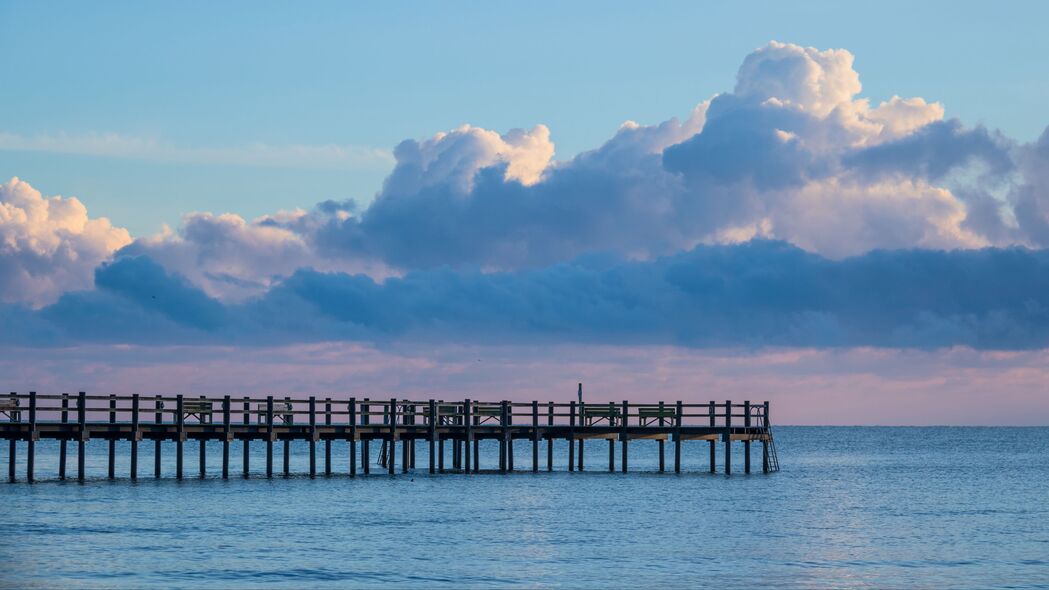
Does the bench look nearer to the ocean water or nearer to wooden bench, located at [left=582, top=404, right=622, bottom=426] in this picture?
the ocean water

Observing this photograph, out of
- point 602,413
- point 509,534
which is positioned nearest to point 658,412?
point 602,413

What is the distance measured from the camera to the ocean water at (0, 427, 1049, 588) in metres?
31.3

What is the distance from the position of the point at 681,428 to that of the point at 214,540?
2890cm

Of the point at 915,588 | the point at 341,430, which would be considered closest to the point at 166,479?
the point at 341,430

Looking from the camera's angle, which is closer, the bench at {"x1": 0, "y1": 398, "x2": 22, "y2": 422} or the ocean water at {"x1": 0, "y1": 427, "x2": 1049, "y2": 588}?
the ocean water at {"x1": 0, "y1": 427, "x2": 1049, "y2": 588}

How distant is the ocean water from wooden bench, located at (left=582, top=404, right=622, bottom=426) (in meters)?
2.87

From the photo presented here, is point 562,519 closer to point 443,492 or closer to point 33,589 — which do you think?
point 443,492

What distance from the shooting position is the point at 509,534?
39938mm

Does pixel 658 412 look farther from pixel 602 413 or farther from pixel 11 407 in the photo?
pixel 11 407

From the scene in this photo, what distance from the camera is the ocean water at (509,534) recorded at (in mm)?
31328

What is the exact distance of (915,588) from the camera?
3034 cm

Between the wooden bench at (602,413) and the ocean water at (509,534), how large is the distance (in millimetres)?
2871

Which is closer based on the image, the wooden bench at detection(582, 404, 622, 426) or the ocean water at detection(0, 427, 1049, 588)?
the ocean water at detection(0, 427, 1049, 588)

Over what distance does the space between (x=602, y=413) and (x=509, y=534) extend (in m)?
21.5
